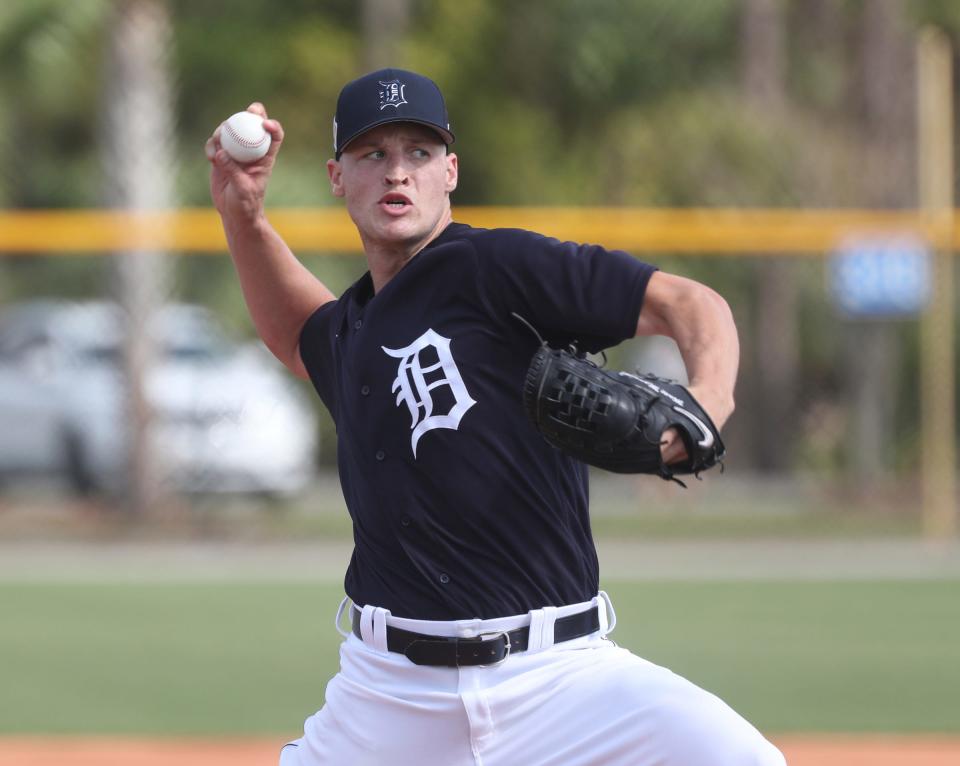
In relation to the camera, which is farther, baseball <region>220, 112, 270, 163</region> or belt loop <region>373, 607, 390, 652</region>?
baseball <region>220, 112, 270, 163</region>

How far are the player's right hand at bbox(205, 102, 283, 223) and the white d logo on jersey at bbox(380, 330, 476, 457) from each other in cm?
80

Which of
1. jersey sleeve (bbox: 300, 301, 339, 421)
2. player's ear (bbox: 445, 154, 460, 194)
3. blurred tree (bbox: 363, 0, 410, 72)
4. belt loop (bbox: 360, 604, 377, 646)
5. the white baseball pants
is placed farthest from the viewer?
blurred tree (bbox: 363, 0, 410, 72)

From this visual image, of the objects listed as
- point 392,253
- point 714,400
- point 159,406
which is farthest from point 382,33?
point 714,400

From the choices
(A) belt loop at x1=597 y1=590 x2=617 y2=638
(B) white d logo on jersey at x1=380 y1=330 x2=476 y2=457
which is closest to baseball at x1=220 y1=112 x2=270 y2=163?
(B) white d logo on jersey at x1=380 y1=330 x2=476 y2=457

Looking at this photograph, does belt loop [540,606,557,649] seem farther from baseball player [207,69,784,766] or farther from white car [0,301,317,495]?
white car [0,301,317,495]

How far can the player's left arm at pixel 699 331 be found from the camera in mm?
2666

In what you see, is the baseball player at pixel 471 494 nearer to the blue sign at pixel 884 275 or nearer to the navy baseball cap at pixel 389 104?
the navy baseball cap at pixel 389 104

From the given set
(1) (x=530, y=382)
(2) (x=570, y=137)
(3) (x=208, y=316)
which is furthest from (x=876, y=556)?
(2) (x=570, y=137)

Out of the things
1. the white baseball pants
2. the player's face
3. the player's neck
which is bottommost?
the white baseball pants

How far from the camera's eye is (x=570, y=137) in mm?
23656

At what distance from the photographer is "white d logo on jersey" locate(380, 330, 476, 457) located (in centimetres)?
300

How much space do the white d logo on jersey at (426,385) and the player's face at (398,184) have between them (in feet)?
0.71

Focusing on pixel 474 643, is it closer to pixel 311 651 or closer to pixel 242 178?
pixel 242 178

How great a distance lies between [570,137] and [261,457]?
12238mm
